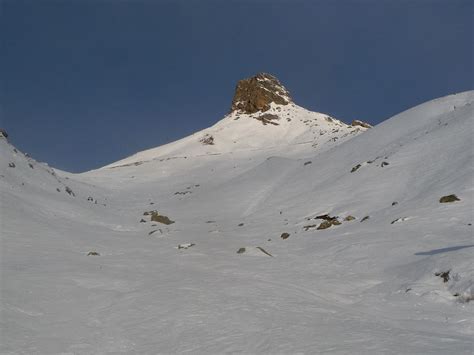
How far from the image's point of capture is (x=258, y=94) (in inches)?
4345

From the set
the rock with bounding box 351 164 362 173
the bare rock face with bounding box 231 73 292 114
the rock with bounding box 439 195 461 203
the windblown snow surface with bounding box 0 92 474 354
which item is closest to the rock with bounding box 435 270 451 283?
the windblown snow surface with bounding box 0 92 474 354

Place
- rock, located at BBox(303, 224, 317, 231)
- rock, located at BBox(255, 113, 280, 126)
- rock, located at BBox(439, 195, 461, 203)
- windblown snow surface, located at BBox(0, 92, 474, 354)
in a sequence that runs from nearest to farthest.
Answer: windblown snow surface, located at BBox(0, 92, 474, 354) < rock, located at BBox(439, 195, 461, 203) < rock, located at BBox(303, 224, 317, 231) < rock, located at BBox(255, 113, 280, 126)

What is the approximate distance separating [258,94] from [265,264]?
326ft

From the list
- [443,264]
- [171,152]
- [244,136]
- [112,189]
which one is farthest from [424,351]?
[244,136]

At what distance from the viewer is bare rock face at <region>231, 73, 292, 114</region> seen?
108750mm

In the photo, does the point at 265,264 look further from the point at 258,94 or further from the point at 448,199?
the point at 258,94

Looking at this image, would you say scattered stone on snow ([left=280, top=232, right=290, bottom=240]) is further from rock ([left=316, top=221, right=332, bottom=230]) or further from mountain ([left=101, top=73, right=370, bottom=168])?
mountain ([left=101, top=73, right=370, bottom=168])

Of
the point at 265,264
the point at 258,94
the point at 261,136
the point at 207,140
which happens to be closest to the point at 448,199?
the point at 265,264

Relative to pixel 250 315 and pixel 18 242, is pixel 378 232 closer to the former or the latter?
pixel 250 315

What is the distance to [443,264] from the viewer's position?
11.0 metres

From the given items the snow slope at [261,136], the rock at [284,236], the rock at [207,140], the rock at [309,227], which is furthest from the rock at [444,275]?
the rock at [207,140]

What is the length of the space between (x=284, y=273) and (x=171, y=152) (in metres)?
67.8

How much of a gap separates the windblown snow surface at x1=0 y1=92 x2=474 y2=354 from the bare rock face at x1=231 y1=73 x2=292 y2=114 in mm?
75875

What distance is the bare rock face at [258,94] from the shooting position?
108750 millimetres
